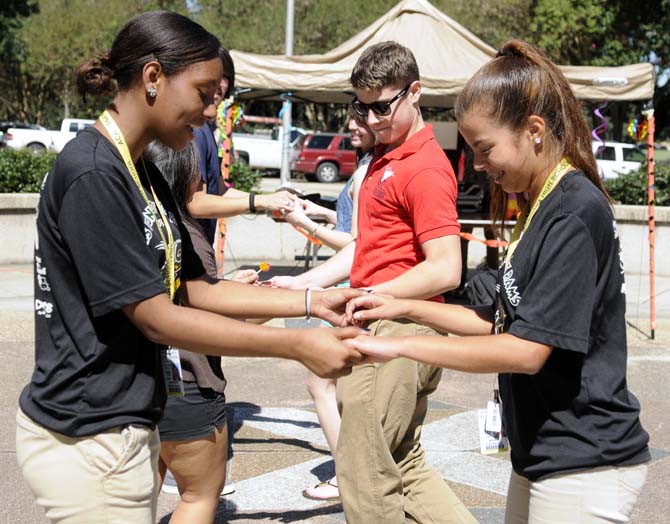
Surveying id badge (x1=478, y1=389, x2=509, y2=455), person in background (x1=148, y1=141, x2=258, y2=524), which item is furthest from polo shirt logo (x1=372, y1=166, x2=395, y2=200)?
id badge (x1=478, y1=389, x2=509, y2=455)

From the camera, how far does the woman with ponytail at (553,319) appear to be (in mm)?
2299

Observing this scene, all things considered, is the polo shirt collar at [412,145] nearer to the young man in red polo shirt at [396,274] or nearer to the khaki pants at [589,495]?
the young man in red polo shirt at [396,274]

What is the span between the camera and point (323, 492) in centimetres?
480

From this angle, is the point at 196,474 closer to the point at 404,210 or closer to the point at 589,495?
the point at 404,210

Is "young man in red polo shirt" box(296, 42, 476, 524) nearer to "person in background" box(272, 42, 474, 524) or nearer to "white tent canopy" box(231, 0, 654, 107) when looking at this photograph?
"person in background" box(272, 42, 474, 524)

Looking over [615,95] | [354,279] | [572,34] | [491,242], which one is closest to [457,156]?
[491,242]

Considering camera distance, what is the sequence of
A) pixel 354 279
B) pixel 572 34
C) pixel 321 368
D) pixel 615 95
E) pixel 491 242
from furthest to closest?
pixel 572 34
pixel 491 242
pixel 615 95
pixel 354 279
pixel 321 368

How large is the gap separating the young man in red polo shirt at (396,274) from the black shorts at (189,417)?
528 mm

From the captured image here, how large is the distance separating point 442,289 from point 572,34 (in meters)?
33.2

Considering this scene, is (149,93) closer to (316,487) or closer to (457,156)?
(316,487)

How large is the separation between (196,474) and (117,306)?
1482 millimetres

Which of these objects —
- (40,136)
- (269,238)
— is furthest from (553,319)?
(40,136)

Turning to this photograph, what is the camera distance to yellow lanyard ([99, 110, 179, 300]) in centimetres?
235

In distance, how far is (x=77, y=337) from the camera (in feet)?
7.31
